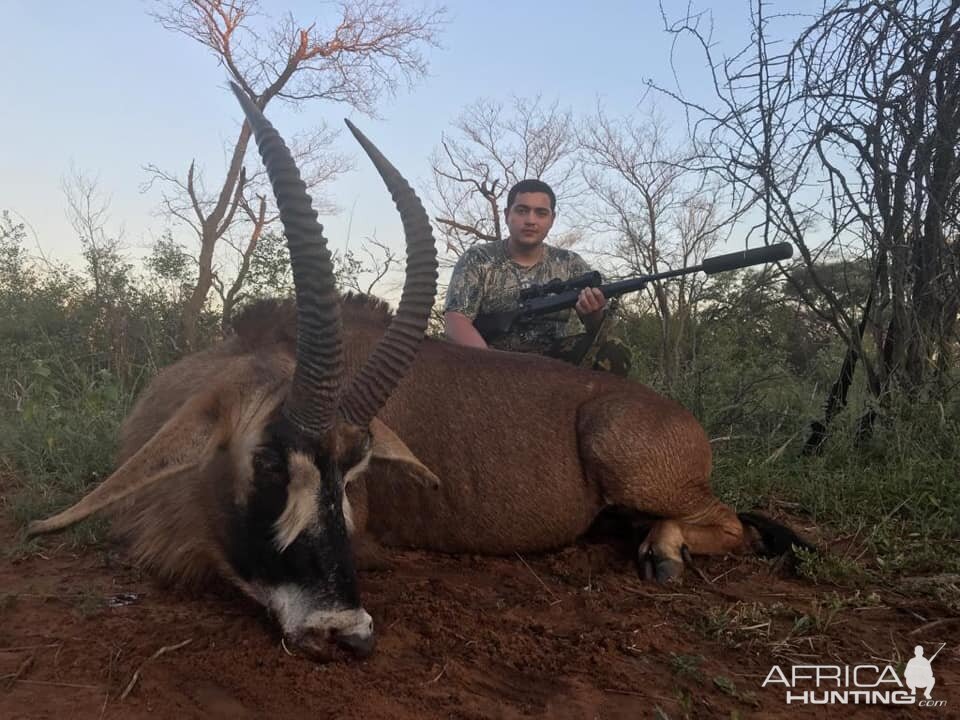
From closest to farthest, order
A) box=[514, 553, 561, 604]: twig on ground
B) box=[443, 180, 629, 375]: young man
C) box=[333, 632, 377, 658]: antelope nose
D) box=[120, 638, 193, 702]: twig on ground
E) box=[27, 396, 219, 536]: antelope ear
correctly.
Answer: box=[120, 638, 193, 702]: twig on ground → box=[27, 396, 219, 536]: antelope ear → box=[333, 632, 377, 658]: antelope nose → box=[514, 553, 561, 604]: twig on ground → box=[443, 180, 629, 375]: young man

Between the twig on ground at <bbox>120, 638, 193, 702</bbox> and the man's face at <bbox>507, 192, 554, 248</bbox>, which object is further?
the man's face at <bbox>507, 192, 554, 248</bbox>

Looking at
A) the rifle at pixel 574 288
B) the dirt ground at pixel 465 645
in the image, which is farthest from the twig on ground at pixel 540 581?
the rifle at pixel 574 288

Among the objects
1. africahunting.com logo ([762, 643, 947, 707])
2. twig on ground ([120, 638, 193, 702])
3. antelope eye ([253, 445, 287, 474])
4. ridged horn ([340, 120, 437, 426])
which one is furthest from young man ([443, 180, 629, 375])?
twig on ground ([120, 638, 193, 702])

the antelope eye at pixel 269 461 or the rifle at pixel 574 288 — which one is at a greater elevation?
the rifle at pixel 574 288

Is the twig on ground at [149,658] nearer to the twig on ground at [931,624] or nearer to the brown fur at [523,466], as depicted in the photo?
the brown fur at [523,466]

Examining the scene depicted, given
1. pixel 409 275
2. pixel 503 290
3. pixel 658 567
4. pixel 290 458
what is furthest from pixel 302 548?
pixel 503 290

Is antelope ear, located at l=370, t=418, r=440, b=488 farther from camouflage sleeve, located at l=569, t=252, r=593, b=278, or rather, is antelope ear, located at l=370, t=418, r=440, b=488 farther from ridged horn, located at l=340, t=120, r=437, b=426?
camouflage sleeve, located at l=569, t=252, r=593, b=278

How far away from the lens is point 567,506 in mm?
4355

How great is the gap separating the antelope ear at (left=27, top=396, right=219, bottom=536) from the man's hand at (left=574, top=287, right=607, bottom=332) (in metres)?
3.63

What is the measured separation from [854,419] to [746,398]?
5.13ft

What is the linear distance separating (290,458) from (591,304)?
3.69 m

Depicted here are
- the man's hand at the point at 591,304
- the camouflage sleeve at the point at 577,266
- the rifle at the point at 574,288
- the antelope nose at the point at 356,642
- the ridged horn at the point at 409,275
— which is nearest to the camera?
the antelope nose at the point at 356,642

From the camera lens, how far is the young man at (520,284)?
21.6ft

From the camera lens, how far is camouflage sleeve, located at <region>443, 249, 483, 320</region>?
6.85 meters
